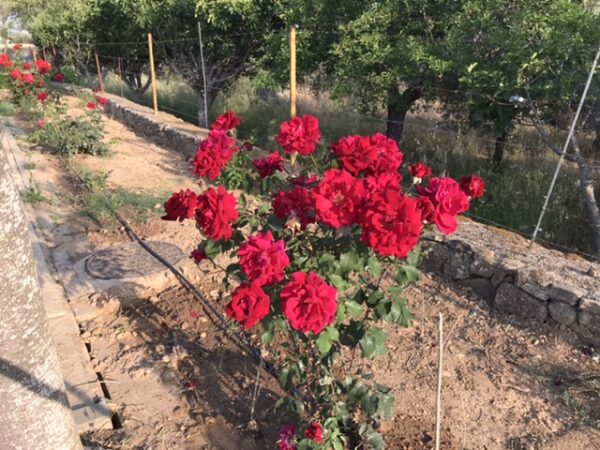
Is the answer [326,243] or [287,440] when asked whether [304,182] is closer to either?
[326,243]

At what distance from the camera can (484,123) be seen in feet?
20.6

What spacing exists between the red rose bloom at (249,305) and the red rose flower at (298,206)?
424 millimetres

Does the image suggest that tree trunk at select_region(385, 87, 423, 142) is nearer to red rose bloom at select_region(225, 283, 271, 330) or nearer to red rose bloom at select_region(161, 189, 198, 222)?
red rose bloom at select_region(161, 189, 198, 222)

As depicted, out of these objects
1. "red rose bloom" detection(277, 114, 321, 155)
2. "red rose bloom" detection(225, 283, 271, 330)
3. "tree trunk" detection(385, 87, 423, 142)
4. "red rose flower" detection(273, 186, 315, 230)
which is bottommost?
"tree trunk" detection(385, 87, 423, 142)

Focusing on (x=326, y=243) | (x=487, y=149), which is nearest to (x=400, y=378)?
(x=326, y=243)

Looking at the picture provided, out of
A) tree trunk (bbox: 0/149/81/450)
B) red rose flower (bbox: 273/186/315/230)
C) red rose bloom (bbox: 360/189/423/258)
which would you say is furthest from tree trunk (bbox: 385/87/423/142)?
tree trunk (bbox: 0/149/81/450)

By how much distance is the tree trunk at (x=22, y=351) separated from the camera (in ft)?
4.50

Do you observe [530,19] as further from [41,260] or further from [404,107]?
[41,260]

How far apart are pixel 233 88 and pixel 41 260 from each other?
410 inches

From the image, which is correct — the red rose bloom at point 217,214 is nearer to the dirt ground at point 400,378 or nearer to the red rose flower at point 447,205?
the red rose flower at point 447,205

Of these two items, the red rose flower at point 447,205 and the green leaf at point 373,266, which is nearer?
the red rose flower at point 447,205

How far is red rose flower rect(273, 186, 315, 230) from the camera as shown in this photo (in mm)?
1806

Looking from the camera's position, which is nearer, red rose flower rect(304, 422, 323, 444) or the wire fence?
red rose flower rect(304, 422, 323, 444)

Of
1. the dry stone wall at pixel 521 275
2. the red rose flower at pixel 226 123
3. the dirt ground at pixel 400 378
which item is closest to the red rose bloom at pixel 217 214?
the red rose flower at pixel 226 123
